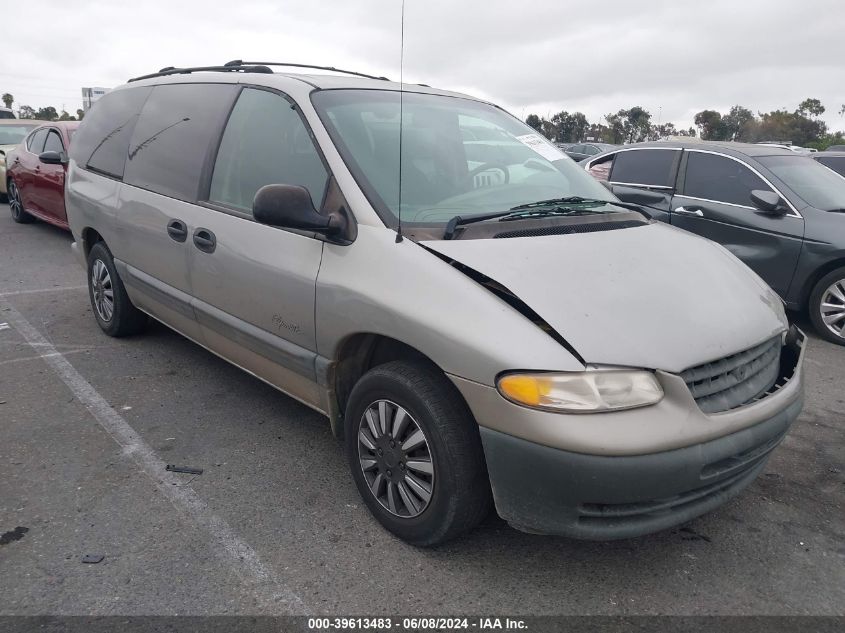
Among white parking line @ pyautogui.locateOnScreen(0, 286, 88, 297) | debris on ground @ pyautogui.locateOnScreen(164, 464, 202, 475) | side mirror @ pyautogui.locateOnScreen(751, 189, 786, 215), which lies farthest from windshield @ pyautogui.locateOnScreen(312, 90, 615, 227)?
white parking line @ pyautogui.locateOnScreen(0, 286, 88, 297)

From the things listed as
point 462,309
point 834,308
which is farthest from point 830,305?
point 462,309

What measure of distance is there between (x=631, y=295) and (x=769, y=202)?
13.6ft

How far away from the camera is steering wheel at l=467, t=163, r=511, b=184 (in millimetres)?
3221

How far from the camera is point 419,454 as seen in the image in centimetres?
254

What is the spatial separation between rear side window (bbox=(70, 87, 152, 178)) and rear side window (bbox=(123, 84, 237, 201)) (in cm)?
16

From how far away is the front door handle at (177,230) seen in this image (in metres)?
3.69

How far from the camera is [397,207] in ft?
9.25

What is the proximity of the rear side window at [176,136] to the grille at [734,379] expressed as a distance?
2.73 metres

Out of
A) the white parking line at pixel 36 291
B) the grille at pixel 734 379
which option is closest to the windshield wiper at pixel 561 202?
the grille at pixel 734 379

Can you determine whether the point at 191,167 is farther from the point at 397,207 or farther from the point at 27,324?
the point at 27,324

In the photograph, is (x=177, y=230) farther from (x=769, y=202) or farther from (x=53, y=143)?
(x=53, y=143)

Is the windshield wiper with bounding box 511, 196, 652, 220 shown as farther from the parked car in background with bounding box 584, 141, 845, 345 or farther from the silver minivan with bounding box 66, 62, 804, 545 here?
the parked car in background with bounding box 584, 141, 845, 345

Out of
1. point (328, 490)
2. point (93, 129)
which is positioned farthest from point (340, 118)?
point (93, 129)

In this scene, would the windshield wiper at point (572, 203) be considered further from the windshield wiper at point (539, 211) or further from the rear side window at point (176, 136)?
the rear side window at point (176, 136)
